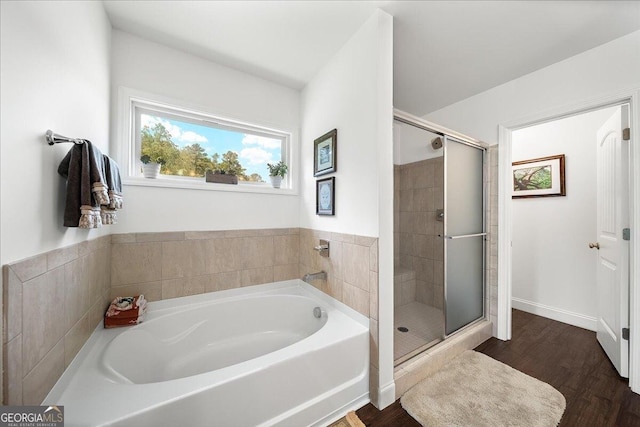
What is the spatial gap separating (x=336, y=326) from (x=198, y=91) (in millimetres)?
2148

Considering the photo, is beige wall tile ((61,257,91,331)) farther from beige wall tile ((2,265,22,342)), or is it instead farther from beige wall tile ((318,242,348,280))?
beige wall tile ((318,242,348,280))

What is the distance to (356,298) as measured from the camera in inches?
63.3

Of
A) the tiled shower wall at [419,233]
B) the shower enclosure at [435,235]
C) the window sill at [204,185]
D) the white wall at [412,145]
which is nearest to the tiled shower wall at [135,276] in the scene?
the window sill at [204,185]

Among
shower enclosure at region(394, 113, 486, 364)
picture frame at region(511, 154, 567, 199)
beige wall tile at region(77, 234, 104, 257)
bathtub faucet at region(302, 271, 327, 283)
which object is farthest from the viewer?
picture frame at region(511, 154, 567, 199)

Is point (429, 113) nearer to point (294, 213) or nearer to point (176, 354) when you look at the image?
point (294, 213)

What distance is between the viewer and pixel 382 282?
1450mm

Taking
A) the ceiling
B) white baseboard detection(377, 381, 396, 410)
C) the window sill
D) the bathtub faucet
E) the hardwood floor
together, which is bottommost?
the hardwood floor

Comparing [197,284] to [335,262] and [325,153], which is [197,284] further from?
[325,153]

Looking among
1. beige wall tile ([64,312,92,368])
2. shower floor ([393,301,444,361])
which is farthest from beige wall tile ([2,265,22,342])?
shower floor ([393,301,444,361])

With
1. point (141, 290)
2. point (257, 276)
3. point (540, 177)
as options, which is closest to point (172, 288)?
point (141, 290)

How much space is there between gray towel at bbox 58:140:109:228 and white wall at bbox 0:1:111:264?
50 mm

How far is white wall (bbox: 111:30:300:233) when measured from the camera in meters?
1.70

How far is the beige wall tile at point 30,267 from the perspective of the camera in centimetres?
75

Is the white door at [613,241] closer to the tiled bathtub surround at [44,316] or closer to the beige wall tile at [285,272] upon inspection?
the beige wall tile at [285,272]
